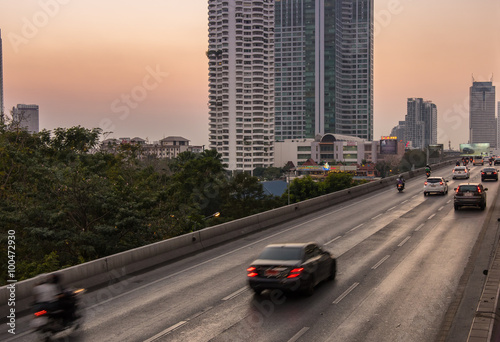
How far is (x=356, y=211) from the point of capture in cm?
3391

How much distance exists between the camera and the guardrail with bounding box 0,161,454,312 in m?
13.5

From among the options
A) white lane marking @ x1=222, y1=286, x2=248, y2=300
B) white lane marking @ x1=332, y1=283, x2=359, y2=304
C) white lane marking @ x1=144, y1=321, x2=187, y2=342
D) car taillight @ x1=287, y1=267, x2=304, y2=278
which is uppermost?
car taillight @ x1=287, y1=267, x2=304, y2=278

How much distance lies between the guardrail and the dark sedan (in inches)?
203

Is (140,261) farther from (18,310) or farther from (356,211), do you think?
(356,211)

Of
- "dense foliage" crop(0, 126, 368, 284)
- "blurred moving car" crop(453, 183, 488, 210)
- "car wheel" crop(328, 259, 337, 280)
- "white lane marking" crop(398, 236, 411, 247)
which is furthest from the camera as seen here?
"blurred moving car" crop(453, 183, 488, 210)

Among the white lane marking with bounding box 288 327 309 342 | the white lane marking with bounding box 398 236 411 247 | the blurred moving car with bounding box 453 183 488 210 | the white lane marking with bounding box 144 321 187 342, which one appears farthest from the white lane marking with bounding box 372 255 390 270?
the blurred moving car with bounding box 453 183 488 210

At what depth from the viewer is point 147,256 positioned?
18562mm

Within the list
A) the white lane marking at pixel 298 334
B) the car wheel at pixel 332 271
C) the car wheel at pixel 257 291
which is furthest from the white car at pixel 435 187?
the white lane marking at pixel 298 334

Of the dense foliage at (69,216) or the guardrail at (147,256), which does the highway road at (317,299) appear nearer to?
the guardrail at (147,256)

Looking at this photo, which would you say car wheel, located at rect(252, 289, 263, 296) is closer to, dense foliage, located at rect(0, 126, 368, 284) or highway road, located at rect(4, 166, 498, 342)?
highway road, located at rect(4, 166, 498, 342)

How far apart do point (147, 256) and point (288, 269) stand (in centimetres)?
683

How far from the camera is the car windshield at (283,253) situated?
14266 mm

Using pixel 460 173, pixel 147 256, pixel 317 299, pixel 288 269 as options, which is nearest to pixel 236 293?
pixel 288 269

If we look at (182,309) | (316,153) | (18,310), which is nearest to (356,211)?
(182,309)
